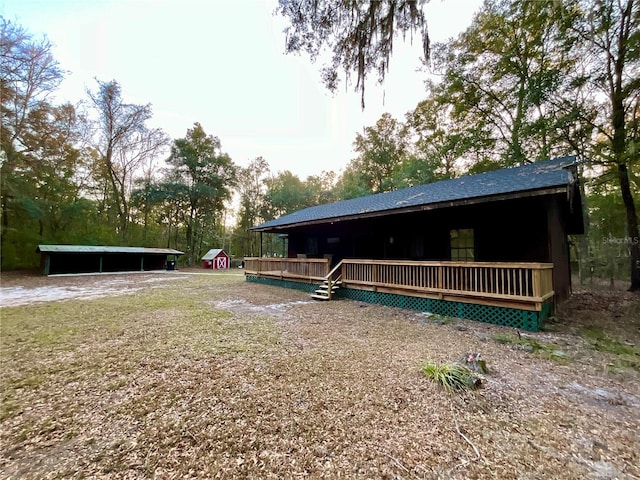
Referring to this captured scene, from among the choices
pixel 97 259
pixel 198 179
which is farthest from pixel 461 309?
pixel 198 179

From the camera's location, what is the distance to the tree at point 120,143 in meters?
20.4

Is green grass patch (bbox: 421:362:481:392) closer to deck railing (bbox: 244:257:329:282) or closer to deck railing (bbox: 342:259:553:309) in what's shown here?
deck railing (bbox: 342:259:553:309)

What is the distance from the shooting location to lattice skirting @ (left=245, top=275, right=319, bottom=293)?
33.2ft

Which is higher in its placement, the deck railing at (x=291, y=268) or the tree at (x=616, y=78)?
the tree at (x=616, y=78)

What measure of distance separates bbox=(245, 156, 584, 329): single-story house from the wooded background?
6.70ft

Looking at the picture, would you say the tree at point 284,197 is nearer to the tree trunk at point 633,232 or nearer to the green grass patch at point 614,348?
the tree trunk at point 633,232

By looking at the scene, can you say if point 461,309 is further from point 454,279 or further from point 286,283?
point 286,283

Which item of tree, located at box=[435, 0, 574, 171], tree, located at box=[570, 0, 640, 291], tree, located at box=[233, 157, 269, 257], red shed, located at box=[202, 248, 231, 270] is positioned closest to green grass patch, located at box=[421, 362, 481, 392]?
tree, located at box=[570, 0, 640, 291]

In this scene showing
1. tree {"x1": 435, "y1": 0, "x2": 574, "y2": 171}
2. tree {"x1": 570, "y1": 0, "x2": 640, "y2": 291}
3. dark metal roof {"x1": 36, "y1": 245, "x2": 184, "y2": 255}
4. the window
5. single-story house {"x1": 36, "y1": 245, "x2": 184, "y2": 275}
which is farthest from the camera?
single-story house {"x1": 36, "y1": 245, "x2": 184, "y2": 275}

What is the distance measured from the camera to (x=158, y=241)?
29234 millimetres

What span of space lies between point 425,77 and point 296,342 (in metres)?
19.0

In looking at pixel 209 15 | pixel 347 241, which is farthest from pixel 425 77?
pixel 209 15

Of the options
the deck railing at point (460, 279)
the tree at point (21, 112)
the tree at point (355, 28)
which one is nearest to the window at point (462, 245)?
the deck railing at point (460, 279)

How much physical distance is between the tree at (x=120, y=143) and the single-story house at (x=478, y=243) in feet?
67.6
